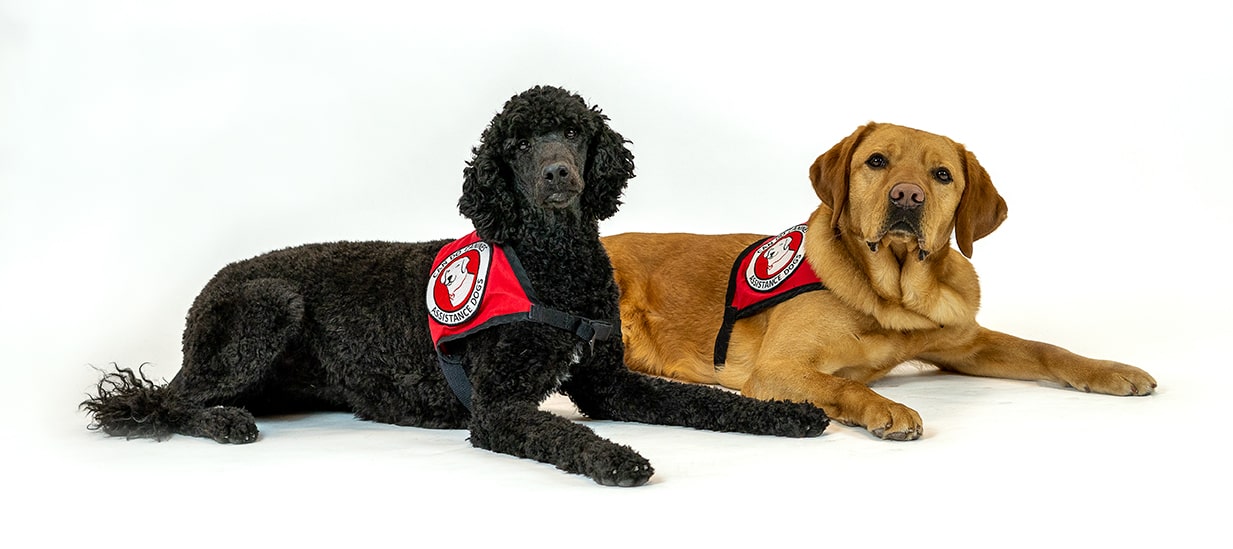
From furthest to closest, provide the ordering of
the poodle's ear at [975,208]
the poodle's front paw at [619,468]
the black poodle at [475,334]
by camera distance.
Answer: the poodle's ear at [975,208], the black poodle at [475,334], the poodle's front paw at [619,468]

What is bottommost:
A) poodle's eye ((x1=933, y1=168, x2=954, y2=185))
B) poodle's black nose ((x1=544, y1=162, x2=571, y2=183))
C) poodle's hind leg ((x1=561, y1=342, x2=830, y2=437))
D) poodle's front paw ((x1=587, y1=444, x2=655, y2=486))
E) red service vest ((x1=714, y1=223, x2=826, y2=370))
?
poodle's front paw ((x1=587, y1=444, x2=655, y2=486))

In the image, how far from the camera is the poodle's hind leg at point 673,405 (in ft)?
13.8

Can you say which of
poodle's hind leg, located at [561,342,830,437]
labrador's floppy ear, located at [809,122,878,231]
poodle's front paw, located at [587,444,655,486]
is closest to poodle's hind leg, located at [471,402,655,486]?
poodle's front paw, located at [587,444,655,486]

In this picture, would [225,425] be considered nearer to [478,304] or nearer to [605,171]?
[478,304]

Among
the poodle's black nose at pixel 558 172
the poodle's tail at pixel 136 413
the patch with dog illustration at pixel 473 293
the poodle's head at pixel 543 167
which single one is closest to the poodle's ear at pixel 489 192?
the poodle's head at pixel 543 167

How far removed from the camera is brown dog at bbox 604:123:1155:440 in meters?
4.72

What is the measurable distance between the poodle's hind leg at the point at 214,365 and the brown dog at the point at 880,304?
6.41 ft

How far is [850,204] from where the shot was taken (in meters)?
4.97

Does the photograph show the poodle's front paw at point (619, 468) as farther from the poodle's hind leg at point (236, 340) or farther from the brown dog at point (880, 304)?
the poodle's hind leg at point (236, 340)

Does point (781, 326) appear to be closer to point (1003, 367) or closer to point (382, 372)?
point (1003, 367)

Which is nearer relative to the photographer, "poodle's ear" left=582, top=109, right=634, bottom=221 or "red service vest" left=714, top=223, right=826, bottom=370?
"poodle's ear" left=582, top=109, right=634, bottom=221

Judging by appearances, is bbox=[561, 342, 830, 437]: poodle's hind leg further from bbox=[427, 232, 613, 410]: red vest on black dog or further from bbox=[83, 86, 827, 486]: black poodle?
bbox=[427, 232, 613, 410]: red vest on black dog

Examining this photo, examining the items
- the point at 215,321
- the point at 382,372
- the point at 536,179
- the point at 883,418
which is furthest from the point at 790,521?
the point at 215,321

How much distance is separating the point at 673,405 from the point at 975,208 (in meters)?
1.60
